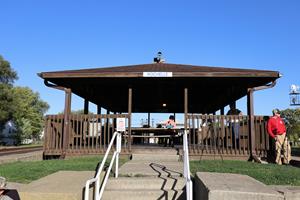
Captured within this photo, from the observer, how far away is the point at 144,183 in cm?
596

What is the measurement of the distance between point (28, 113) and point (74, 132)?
59.6 m

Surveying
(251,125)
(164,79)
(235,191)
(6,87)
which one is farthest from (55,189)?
(6,87)

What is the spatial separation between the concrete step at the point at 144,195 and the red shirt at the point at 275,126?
5420mm

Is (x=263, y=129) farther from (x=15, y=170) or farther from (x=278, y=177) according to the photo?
(x=15, y=170)

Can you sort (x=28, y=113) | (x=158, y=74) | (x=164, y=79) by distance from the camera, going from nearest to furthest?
(x=158, y=74) → (x=164, y=79) → (x=28, y=113)

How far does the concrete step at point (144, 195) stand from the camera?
553 cm

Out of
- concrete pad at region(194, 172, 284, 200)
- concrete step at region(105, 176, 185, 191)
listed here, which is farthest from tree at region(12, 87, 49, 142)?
concrete pad at region(194, 172, 284, 200)

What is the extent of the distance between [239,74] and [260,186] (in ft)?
24.0

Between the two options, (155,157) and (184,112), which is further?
(184,112)

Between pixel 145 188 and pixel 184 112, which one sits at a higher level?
pixel 184 112

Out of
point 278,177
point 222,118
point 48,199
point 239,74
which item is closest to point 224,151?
point 222,118

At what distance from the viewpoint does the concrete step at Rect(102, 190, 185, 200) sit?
5.53 meters

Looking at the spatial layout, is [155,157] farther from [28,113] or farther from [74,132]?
[28,113]

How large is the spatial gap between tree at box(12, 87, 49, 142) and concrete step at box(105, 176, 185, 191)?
47.3 m
